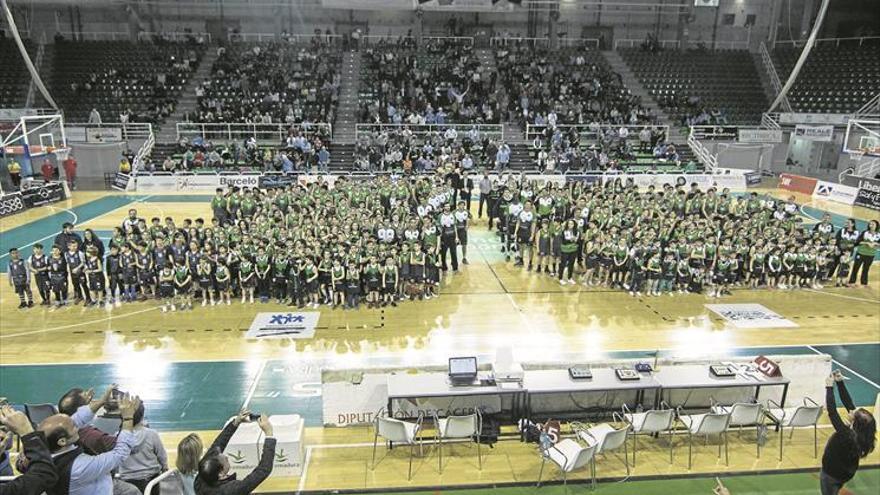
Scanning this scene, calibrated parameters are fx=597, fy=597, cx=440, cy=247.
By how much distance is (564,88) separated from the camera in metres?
35.0

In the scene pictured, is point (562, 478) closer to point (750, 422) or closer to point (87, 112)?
point (750, 422)

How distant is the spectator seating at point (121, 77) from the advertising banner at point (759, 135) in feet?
104

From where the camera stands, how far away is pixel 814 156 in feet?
117

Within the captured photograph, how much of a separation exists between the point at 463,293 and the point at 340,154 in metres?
17.4

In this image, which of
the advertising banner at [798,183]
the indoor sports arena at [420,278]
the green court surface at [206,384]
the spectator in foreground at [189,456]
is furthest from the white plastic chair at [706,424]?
the advertising banner at [798,183]

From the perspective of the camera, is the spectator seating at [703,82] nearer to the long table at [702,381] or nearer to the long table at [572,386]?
the long table at [702,381]

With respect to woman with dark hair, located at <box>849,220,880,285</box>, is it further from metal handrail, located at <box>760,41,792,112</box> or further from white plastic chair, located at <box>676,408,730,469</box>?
metal handrail, located at <box>760,41,792,112</box>

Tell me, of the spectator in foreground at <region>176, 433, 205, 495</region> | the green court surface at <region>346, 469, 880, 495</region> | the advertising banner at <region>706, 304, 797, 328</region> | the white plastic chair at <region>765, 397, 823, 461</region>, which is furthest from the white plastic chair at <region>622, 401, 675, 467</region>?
the advertising banner at <region>706, 304, 797, 328</region>

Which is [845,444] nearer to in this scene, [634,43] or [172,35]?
[634,43]

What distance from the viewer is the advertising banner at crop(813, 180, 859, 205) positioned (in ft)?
86.6

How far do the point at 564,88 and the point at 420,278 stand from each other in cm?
2438

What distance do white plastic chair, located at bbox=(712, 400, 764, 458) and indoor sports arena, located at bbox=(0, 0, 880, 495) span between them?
0.08m

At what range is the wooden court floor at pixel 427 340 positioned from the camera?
8164 mm

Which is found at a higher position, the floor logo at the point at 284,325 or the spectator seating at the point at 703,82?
the spectator seating at the point at 703,82
